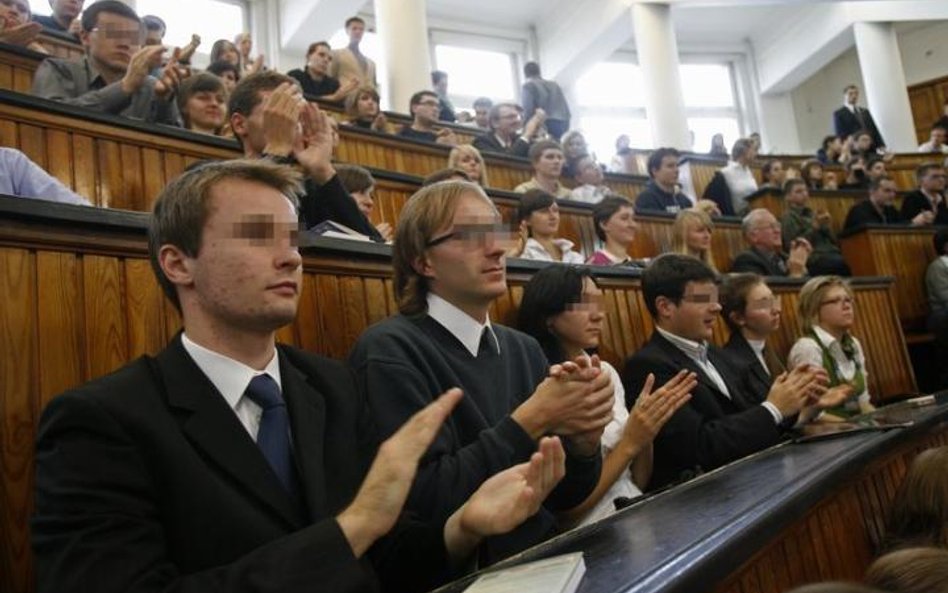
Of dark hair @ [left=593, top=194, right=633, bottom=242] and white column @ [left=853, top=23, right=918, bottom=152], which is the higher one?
white column @ [left=853, top=23, right=918, bottom=152]

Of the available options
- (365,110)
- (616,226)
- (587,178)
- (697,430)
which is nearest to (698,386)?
(697,430)

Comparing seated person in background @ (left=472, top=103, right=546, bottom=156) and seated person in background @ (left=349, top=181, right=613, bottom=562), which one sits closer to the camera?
seated person in background @ (left=349, top=181, right=613, bottom=562)

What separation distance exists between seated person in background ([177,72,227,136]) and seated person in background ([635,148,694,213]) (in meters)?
2.24

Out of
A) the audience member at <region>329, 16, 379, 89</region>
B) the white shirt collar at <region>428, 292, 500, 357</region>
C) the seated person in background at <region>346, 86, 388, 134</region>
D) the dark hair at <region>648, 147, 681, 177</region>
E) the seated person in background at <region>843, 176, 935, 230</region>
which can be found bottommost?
the white shirt collar at <region>428, 292, 500, 357</region>

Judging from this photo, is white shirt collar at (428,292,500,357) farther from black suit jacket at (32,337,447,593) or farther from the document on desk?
the document on desk

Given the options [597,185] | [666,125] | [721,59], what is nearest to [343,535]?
[597,185]

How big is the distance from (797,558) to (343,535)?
0.58 metres

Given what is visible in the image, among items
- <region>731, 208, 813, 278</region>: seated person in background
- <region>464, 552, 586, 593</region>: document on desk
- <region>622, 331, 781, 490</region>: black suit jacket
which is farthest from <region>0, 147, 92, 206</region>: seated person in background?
<region>731, 208, 813, 278</region>: seated person in background

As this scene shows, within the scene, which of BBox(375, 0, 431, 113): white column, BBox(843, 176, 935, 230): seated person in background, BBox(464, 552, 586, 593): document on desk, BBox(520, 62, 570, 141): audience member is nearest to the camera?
BBox(464, 552, 586, 593): document on desk

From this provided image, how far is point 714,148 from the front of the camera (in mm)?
5551

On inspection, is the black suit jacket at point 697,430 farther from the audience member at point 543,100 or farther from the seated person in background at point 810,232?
the audience member at point 543,100

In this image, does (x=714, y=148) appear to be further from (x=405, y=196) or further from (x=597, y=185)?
(x=405, y=196)

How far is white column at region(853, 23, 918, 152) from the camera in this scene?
7.05 metres

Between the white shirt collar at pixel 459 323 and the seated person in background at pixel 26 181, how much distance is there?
657 millimetres
